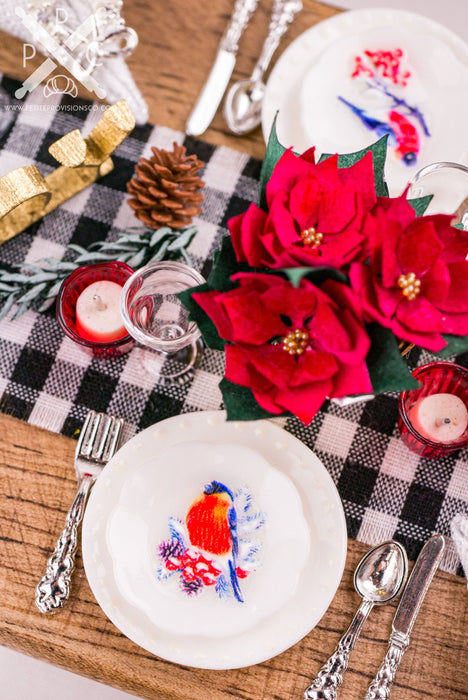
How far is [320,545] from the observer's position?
1.76 ft

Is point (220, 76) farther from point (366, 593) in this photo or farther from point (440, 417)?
point (366, 593)

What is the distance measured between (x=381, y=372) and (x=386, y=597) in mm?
314

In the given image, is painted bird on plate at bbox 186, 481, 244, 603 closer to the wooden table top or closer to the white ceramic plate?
the wooden table top

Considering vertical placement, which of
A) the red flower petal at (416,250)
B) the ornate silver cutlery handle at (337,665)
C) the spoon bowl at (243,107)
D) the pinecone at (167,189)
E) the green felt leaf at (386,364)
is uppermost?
the red flower petal at (416,250)

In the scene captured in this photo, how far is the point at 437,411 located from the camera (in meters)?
0.57

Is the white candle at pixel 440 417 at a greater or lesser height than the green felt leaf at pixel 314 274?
lesser

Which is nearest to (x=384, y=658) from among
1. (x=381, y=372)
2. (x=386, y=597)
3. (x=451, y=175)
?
(x=386, y=597)

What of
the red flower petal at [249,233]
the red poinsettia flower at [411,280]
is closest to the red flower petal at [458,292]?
the red poinsettia flower at [411,280]

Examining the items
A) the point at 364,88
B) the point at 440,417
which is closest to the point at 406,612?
the point at 440,417

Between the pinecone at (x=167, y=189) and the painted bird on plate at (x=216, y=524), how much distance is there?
273mm

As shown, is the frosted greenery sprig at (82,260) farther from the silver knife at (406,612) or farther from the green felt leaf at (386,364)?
the silver knife at (406,612)

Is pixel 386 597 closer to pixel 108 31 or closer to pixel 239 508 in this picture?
pixel 239 508

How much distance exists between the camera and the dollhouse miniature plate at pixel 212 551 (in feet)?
1.69

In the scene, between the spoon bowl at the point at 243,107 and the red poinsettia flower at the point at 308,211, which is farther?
the spoon bowl at the point at 243,107
